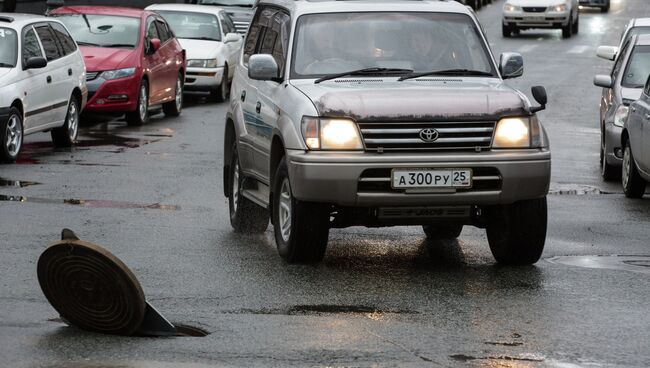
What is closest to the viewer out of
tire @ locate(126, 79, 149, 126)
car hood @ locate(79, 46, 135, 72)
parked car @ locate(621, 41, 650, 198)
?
parked car @ locate(621, 41, 650, 198)

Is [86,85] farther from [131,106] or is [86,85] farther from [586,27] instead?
[586,27]

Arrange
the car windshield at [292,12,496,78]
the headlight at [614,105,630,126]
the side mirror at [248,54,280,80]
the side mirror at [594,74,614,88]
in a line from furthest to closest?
1. the side mirror at [594,74,614,88]
2. the headlight at [614,105,630,126]
3. the car windshield at [292,12,496,78]
4. the side mirror at [248,54,280,80]

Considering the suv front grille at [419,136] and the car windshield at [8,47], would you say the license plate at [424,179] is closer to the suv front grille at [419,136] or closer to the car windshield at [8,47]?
the suv front grille at [419,136]

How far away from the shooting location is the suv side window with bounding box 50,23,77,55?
20.0m

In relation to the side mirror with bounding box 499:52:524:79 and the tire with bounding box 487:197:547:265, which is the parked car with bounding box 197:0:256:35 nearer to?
the side mirror with bounding box 499:52:524:79

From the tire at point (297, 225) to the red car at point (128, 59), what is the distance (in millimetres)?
12375

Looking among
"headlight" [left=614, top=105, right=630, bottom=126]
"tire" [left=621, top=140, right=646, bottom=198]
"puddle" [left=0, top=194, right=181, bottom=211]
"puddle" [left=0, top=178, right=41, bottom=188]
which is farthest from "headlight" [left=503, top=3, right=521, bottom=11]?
"puddle" [left=0, top=194, right=181, bottom=211]

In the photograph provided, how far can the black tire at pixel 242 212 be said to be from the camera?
1262 cm

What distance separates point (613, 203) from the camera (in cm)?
1519

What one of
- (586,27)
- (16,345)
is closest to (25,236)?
(16,345)

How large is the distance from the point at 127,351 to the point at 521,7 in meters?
41.7

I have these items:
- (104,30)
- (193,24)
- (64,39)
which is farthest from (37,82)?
(193,24)

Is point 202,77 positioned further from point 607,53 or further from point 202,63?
point 607,53

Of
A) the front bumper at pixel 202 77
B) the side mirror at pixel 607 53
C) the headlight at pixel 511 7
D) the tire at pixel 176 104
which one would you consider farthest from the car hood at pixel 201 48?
the headlight at pixel 511 7
